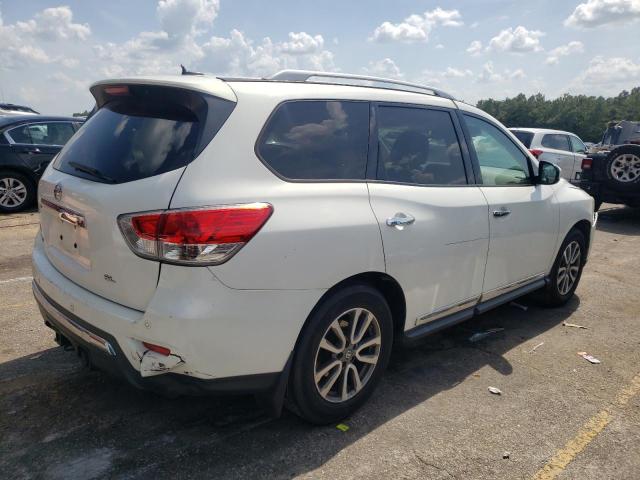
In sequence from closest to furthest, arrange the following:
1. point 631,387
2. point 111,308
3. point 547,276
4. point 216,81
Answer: point 111,308, point 216,81, point 631,387, point 547,276

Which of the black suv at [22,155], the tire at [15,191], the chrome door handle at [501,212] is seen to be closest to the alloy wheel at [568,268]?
the chrome door handle at [501,212]

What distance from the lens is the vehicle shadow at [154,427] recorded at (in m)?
2.59

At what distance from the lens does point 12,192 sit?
907cm

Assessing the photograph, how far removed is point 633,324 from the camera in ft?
15.8

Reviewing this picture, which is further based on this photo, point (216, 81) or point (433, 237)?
point (433, 237)

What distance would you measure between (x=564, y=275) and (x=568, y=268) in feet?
0.26

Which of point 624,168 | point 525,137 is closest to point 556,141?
point 525,137

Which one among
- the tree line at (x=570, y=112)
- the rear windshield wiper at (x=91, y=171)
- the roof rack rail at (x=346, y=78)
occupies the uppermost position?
the tree line at (x=570, y=112)

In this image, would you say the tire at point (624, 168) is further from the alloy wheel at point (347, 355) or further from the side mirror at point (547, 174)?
the alloy wheel at point (347, 355)

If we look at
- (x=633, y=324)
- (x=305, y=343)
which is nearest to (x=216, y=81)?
(x=305, y=343)

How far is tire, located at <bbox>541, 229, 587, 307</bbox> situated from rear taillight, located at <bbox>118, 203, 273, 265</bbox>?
3475 mm

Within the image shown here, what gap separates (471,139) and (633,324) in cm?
248

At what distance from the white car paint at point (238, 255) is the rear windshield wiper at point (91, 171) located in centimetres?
5

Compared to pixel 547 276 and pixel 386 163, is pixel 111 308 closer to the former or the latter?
pixel 386 163
